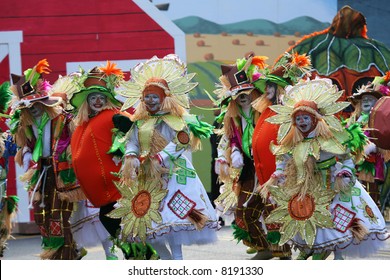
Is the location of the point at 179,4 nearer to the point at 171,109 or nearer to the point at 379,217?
the point at 171,109

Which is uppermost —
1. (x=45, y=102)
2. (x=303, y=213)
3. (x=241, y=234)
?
(x=45, y=102)

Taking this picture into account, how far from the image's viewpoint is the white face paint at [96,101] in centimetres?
982

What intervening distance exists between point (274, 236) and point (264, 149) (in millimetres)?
846

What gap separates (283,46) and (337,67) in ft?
2.52

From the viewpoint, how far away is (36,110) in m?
10.4

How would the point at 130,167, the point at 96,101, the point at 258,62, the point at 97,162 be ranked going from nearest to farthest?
the point at 130,167, the point at 97,162, the point at 96,101, the point at 258,62

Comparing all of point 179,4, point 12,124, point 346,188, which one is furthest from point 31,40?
point 346,188

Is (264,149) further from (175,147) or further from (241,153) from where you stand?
(175,147)

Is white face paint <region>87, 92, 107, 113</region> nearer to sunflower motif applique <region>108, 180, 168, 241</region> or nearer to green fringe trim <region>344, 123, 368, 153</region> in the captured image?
sunflower motif applique <region>108, 180, 168, 241</region>

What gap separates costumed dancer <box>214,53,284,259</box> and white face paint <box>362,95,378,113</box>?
5.27 ft

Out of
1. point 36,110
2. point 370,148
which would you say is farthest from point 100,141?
point 370,148

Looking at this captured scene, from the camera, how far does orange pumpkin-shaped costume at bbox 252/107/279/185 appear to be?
9859 mm

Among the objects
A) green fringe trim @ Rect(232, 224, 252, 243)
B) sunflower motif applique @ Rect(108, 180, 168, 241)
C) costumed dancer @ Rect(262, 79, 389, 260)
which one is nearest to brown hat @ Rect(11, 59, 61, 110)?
sunflower motif applique @ Rect(108, 180, 168, 241)

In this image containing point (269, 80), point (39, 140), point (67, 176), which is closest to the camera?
point (67, 176)
